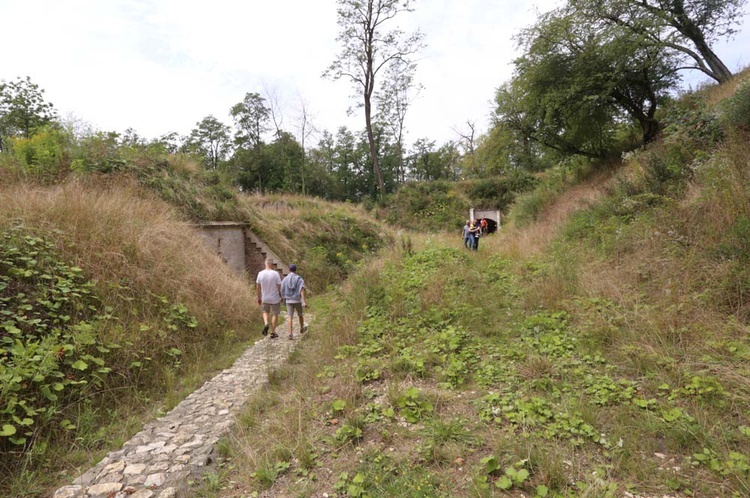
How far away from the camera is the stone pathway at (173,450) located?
3.03 meters

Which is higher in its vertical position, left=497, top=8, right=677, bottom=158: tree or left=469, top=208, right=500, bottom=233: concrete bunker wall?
left=497, top=8, right=677, bottom=158: tree

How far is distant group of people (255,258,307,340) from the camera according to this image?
7500 millimetres

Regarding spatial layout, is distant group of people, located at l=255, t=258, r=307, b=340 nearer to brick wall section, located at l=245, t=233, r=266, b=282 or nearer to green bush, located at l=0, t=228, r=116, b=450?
green bush, located at l=0, t=228, r=116, b=450

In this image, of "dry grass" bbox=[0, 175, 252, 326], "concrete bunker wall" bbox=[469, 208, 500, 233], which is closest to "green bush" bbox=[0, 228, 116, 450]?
"dry grass" bbox=[0, 175, 252, 326]

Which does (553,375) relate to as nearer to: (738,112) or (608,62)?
(738,112)

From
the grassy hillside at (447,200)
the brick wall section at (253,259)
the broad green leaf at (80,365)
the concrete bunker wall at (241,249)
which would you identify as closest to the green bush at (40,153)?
the concrete bunker wall at (241,249)

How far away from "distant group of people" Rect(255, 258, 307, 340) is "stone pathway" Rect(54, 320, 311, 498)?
210 cm

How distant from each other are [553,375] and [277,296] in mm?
5767

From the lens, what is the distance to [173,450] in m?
3.57

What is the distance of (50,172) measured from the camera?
9.33m

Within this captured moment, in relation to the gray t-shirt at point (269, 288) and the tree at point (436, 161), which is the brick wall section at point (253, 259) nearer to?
the gray t-shirt at point (269, 288)

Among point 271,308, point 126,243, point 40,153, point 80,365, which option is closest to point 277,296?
point 271,308

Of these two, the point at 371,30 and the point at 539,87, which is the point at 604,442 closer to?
the point at 539,87

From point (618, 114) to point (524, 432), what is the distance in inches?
614
